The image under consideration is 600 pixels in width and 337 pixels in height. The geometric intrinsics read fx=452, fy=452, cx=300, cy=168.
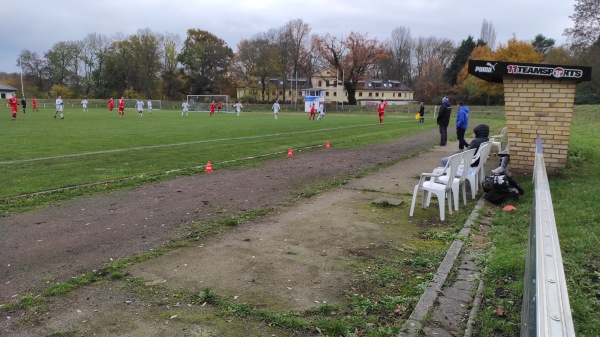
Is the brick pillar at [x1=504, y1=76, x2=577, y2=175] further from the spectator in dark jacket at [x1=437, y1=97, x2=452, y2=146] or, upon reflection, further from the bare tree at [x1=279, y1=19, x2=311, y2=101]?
the bare tree at [x1=279, y1=19, x2=311, y2=101]

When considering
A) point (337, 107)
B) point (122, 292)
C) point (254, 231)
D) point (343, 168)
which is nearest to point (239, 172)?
point (343, 168)

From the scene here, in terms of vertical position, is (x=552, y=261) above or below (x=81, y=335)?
above

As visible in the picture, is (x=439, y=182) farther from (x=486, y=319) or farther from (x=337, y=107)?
(x=337, y=107)

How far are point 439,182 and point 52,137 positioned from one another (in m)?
17.9

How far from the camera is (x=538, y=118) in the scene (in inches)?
370

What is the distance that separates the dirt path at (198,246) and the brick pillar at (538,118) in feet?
9.79

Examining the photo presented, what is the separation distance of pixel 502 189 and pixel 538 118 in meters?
2.70

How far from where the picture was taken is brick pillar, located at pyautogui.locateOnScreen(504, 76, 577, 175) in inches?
362

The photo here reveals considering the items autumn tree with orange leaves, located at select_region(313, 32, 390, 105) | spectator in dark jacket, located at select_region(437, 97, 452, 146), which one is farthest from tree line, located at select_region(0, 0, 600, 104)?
spectator in dark jacket, located at select_region(437, 97, 452, 146)

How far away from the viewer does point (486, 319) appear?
358 cm

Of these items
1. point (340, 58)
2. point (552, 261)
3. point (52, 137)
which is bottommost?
point (52, 137)

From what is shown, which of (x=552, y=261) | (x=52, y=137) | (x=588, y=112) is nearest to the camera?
(x=552, y=261)

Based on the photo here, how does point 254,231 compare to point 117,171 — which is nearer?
point 254,231

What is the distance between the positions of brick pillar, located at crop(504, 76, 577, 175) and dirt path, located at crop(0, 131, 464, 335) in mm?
2984
